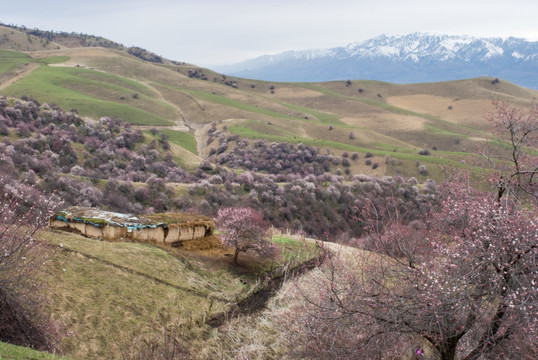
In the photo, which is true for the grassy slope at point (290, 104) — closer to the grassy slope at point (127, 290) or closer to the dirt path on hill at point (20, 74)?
the dirt path on hill at point (20, 74)

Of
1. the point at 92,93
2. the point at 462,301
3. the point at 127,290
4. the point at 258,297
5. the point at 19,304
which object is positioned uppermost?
the point at 92,93

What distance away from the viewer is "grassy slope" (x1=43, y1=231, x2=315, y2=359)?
13.2 m

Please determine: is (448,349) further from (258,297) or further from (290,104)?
(290,104)

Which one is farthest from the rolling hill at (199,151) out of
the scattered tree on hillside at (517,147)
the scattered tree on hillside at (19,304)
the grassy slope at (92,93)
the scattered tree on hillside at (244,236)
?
the scattered tree on hillside at (517,147)

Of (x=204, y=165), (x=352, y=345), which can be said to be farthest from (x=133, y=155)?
(x=352, y=345)

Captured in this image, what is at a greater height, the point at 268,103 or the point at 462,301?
the point at 268,103

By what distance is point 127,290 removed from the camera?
16125 millimetres

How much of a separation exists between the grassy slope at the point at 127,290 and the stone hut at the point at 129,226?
1.37m

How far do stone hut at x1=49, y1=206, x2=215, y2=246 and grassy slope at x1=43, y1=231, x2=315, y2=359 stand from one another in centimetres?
137

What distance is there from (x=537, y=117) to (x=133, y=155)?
57650 mm

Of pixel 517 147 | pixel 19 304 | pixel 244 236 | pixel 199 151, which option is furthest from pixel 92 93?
pixel 517 147

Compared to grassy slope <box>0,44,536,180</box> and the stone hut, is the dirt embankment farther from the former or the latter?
grassy slope <box>0,44,536,180</box>

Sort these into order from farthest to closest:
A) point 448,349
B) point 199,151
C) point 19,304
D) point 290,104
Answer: point 290,104 < point 199,151 < point 19,304 < point 448,349

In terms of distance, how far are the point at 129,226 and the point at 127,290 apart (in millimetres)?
6404
